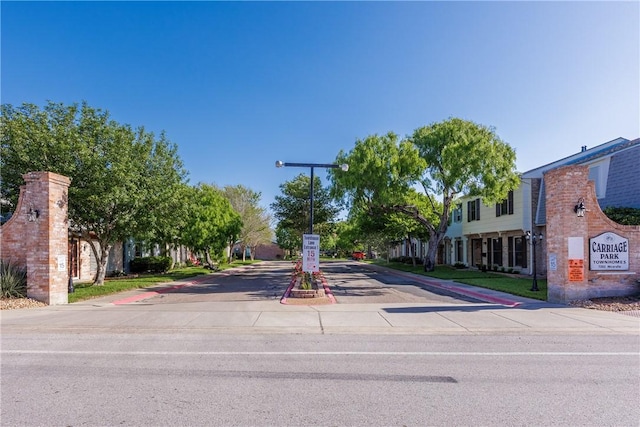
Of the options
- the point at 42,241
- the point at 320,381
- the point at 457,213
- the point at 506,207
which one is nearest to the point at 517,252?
the point at 506,207

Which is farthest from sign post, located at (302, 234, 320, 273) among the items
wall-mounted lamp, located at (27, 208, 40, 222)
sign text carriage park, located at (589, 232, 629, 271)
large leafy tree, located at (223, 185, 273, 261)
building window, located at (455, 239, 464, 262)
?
large leafy tree, located at (223, 185, 273, 261)

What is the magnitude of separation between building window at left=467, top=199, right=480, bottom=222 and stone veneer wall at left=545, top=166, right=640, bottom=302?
1793 cm

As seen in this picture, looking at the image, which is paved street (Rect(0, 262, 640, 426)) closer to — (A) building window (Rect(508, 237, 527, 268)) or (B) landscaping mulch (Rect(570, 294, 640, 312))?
(B) landscaping mulch (Rect(570, 294, 640, 312))

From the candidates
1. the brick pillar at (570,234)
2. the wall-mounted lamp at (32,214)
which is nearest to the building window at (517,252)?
the brick pillar at (570,234)

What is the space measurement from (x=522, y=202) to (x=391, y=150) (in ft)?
28.5

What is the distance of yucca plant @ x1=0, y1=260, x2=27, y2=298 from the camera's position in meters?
13.2

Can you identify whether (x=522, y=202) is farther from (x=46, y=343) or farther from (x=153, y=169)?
(x=46, y=343)

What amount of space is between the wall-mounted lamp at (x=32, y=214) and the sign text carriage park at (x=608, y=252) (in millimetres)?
17801

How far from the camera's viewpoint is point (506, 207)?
27250 millimetres

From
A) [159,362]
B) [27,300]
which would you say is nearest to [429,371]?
[159,362]

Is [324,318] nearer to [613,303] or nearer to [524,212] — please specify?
[613,303]

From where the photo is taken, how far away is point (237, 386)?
564cm

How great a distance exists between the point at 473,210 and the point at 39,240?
2816 cm

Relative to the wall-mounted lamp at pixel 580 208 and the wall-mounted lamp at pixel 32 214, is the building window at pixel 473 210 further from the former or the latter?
the wall-mounted lamp at pixel 32 214
